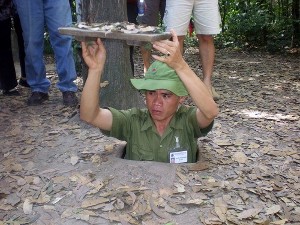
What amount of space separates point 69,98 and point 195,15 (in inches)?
62.4

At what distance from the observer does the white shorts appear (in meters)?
4.43

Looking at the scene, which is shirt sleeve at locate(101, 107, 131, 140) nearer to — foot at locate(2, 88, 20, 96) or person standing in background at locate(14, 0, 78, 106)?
person standing in background at locate(14, 0, 78, 106)

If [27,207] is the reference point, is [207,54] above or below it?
above

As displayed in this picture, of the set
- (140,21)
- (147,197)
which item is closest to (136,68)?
(140,21)

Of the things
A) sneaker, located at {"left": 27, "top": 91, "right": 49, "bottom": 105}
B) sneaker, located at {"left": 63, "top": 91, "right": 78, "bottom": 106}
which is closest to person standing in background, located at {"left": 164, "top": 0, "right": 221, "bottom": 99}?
sneaker, located at {"left": 63, "top": 91, "right": 78, "bottom": 106}

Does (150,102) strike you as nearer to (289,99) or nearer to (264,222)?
(264,222)

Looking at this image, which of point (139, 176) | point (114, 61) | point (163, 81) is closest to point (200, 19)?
point (114, 61)

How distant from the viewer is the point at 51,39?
169 inches

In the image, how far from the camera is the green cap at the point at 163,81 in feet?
9.32

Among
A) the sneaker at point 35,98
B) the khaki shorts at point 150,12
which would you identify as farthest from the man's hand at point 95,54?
the khaki shorts at point 150,12

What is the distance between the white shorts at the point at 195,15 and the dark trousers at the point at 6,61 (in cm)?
191

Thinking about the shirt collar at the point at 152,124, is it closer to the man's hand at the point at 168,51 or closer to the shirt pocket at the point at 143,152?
the shirt pocket at the point at 143,152

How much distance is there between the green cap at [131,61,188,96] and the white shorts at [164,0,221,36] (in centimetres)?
164

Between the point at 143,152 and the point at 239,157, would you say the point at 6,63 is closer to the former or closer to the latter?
the point at 143,152
